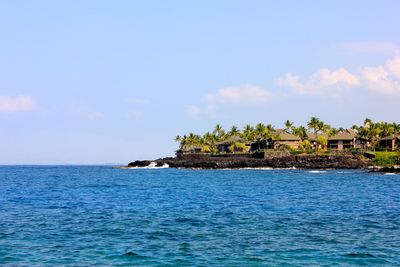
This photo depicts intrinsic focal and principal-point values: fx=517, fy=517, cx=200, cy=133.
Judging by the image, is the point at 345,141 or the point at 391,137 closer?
the point at 391,137

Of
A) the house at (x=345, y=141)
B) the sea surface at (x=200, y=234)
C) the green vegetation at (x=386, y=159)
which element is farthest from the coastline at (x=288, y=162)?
the sea surface at (x=200, y=234)

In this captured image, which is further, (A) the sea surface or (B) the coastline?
(B) the coastline

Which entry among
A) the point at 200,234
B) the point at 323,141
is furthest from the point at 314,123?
the point at 200,234

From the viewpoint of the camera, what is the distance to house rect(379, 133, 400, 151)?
180000 mm

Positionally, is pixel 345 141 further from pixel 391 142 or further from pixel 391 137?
pixel 391 137

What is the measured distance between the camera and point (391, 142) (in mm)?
181875

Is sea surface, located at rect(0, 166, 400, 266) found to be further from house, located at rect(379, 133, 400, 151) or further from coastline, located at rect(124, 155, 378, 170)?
house, located at rect(379, 133, 400, 151)

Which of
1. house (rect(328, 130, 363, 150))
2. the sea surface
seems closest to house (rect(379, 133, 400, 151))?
house (rect(328, 130, 363, 150))

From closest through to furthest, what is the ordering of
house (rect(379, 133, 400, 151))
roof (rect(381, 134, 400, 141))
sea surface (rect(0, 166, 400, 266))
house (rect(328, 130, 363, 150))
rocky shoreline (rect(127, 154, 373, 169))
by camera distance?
sea surface (rect(0, 166, 400, 266)) < rocky shoreline (rect(127, 154, 373, 169)) < house (rect(379, 133, 400, 151)) < roof (rect(381, 134, 400, 141)) < house (rect(328, 130, 363, 150))

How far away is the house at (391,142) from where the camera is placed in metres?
180

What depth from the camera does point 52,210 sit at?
44562mm

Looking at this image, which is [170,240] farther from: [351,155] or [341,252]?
[351,155]

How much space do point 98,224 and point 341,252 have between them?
56.1 ft

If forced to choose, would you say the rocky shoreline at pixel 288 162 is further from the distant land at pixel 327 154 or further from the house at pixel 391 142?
the house at pixel 391 142
